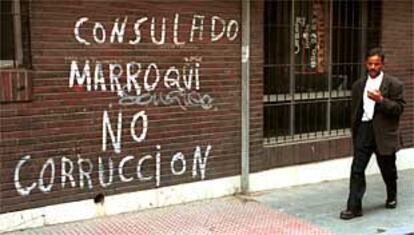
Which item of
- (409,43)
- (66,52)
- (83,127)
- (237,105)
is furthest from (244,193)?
(409,43)

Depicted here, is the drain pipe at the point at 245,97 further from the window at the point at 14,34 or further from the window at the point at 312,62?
the window at the point at 14,34

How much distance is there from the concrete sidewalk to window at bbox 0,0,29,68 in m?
1.60

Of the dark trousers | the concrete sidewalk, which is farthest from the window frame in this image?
the dark trousers

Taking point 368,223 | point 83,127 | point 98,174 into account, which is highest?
point 83,127

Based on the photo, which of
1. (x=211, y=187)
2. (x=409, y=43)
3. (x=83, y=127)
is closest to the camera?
(x=83, y=127)

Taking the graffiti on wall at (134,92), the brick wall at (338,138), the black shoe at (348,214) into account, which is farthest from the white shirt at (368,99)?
the graffiti on wall at (134,92)

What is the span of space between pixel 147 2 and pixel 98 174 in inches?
72.1

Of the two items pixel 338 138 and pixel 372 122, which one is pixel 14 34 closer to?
pixel 372 122

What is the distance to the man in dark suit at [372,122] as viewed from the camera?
23.1 feet

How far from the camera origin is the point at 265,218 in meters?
7.09

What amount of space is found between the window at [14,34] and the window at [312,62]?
3107mm

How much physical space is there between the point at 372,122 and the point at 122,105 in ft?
8.48

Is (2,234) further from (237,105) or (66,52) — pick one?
(237,105)

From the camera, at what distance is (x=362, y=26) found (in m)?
9.42
